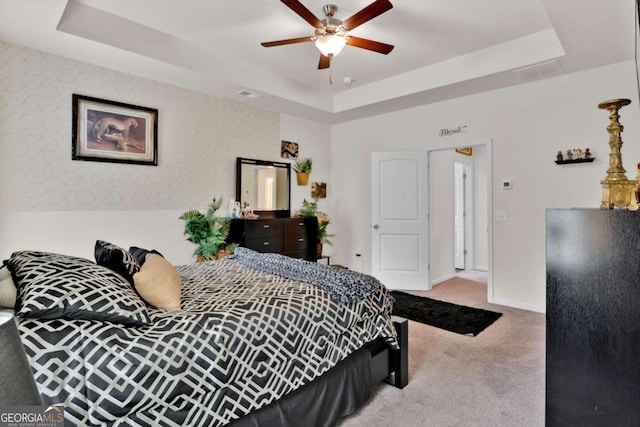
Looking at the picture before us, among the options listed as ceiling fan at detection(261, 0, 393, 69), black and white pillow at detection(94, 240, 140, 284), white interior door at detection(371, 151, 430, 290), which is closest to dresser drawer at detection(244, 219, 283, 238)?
white interior door at detection(371, 151, 430, 290)

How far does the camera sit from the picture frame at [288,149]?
16.6ft

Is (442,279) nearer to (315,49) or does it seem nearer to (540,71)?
(540,71)

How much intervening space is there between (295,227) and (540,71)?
334 centimetres

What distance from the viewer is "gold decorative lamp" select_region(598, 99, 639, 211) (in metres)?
1.41

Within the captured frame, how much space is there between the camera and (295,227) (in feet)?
15.5

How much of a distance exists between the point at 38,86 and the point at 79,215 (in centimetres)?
122

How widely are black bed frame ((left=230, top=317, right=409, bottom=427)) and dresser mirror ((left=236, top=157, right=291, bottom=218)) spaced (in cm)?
296

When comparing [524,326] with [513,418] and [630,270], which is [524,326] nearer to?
[513,418]

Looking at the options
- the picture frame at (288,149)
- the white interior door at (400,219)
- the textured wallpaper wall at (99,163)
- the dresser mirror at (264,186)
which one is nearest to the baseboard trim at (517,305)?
the white interior door at (400,219)

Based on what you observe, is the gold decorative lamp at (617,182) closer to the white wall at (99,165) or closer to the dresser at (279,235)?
the dresser at (279,235)

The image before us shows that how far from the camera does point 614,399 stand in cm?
130

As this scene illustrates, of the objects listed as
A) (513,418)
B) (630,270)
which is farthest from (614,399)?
(513,418)

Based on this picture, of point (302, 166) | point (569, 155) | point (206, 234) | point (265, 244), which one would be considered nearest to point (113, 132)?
point (206, 234)

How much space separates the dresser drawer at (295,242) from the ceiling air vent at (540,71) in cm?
320
